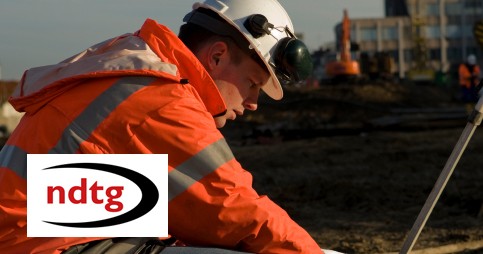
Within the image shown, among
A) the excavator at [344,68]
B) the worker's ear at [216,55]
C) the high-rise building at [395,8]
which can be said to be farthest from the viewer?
the high-rise building at [395,8]

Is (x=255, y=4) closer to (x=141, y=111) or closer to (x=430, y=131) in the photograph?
(x=141, y=111)

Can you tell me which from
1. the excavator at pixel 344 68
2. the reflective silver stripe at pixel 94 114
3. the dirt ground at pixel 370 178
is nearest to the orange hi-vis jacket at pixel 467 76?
the dirt ground at pixel 370 178

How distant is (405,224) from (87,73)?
6300 millimetres

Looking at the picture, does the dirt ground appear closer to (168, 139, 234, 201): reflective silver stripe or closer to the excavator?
(168, 139, 234, 201): reflective silver stripe

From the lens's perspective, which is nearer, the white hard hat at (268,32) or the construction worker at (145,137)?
the construction worker at (145,137)

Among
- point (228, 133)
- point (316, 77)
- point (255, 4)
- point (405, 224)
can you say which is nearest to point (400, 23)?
point (316, 77)

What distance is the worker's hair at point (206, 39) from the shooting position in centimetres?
290

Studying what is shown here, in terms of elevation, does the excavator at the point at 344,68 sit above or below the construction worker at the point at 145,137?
below

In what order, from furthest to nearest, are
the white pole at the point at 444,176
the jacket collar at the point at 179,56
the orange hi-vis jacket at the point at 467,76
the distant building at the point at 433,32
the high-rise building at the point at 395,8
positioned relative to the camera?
the high-rise building at the point at 395,8
the distant building at the point at 433,32
the orange hi-vis jacket at the point at 467,76
the white pole at the point at 444,176
the jacket collar at the point at 179,56

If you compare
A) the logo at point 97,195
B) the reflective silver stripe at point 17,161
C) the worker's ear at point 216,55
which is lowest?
the logo at point 97,195

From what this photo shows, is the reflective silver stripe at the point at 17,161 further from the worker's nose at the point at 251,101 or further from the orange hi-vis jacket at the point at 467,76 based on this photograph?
the orange hi-vis jacket at the point at 467,76

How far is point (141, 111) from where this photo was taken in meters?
2.37

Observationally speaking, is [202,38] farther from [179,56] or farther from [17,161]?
[17,161]

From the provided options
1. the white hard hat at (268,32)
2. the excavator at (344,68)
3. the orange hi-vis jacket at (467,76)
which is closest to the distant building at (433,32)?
the excavator at (344,68)
